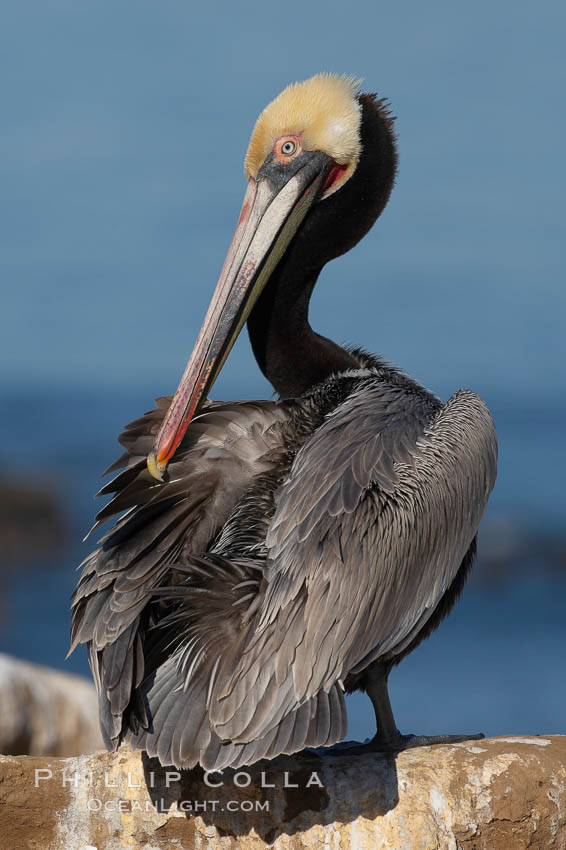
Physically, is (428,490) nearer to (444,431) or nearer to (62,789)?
(444,431)

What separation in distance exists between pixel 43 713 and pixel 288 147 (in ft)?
10.5

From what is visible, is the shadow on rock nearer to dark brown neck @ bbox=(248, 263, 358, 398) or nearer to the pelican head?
dark brown neck @ bbox=(248, 263, 358, 398)

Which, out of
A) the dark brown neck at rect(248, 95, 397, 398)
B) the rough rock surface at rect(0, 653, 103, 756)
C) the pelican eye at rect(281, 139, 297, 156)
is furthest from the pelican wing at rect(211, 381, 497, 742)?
the rough rock surface at rect(0, 653, 103, 756)

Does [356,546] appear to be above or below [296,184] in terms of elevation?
below

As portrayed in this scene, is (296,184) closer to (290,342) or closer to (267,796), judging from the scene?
(290,342)

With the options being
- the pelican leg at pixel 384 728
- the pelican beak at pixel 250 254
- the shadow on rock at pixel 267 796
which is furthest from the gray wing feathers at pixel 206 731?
the pelican beak at pixel 250 254

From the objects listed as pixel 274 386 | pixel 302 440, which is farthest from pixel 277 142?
pixel 302 440

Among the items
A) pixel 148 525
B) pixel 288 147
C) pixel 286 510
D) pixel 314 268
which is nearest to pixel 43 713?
pixel 148 525

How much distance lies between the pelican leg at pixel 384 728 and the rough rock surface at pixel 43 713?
6.81 feet

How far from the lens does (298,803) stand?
470cm

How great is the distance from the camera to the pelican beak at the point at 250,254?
5.66 m

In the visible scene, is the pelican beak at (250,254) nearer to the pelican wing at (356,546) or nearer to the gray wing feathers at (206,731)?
the pelican wing at (356,546)

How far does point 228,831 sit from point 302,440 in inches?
63.6

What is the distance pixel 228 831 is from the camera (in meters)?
4.66
